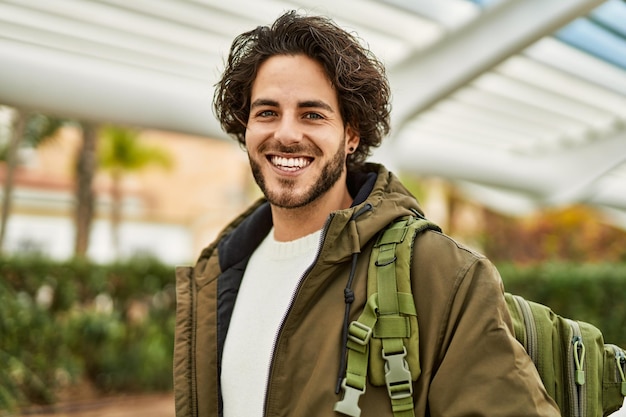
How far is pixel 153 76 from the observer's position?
5.93 meters

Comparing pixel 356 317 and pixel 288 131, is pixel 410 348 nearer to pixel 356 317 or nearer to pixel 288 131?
pixel 356 317

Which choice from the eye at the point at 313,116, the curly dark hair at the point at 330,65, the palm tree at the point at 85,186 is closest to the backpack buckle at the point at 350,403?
the eye at the point at 313,116

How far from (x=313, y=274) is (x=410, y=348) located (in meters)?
0.41

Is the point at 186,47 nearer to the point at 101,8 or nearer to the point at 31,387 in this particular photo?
the point at 101,8

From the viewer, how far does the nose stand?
2.11 m

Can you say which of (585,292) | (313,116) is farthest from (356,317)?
(585,292)

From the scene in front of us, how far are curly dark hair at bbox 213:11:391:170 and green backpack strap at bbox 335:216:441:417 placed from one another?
71 centimetres

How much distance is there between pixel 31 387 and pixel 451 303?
7.17 meters

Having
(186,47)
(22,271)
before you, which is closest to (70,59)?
(186,47)

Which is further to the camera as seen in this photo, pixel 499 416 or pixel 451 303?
pixel 451 303

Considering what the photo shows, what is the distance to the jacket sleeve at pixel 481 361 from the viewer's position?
157 centimetres

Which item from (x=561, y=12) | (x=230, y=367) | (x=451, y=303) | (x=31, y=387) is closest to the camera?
(x=451, y=303)

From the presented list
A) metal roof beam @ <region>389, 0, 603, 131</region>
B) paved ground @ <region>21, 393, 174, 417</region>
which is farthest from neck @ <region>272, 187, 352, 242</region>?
paved ground @ <region>21, 393, 174, 417</region>

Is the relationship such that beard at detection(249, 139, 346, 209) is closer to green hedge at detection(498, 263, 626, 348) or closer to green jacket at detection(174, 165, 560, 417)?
green jacket at detection(174, 165, 560, 417)
